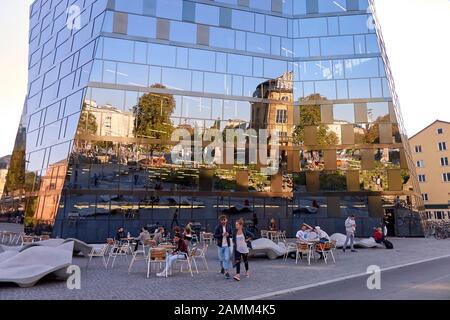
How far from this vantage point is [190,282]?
10555 mm

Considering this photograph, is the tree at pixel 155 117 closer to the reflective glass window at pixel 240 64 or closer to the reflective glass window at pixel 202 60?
the reflective glass window at pixel 202 60

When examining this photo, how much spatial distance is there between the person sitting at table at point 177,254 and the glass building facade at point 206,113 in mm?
14000

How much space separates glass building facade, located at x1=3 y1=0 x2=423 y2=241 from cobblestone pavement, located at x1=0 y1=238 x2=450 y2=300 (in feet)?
38.4

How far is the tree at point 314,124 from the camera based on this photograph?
3002 centimetres

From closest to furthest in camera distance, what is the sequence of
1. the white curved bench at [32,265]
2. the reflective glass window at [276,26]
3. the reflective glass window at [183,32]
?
the white curved bench at [32,265] < the reflective glass window at [183,32] < the reflective glass window at [276,26]

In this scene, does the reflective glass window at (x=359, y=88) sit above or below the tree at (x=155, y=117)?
above

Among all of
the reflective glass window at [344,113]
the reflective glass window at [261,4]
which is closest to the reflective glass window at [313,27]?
the reflective glass window at [261,4]

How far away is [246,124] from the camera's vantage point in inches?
1155

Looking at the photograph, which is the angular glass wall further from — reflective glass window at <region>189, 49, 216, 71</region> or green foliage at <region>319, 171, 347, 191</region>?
green foliage at <region>319, 171, 347, 191</region>

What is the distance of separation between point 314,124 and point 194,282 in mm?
22741

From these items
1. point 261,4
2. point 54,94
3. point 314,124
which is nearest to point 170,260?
point 314,124

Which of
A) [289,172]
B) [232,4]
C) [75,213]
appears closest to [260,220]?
[289,172]

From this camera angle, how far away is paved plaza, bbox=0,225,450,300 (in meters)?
8.79
